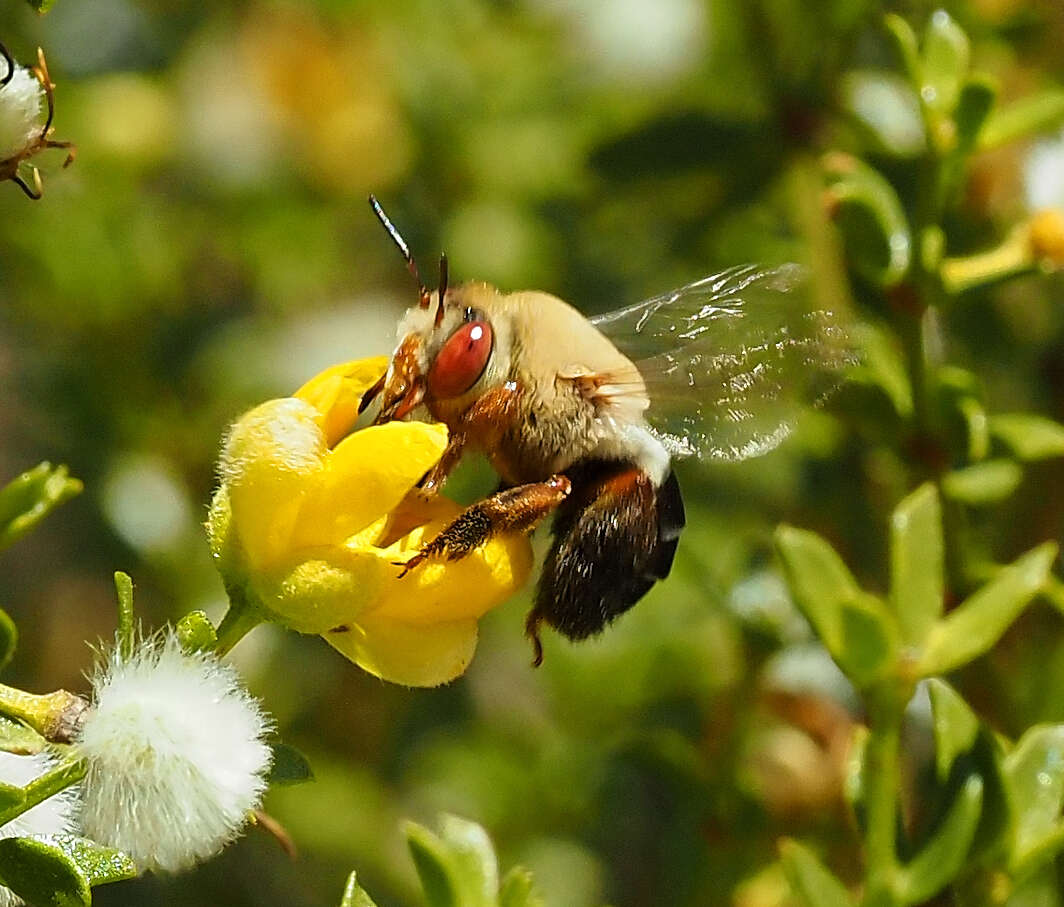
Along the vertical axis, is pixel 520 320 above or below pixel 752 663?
above

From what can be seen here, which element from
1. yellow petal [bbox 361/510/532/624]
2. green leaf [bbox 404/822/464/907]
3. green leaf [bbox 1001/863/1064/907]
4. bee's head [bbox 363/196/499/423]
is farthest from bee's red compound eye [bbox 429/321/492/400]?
green leaf [bbox 1001/863/1064/907]

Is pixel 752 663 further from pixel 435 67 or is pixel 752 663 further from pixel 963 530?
pixel 435 67

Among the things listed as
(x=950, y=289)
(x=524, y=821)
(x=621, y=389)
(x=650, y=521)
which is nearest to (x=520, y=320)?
(x=621, y=389)

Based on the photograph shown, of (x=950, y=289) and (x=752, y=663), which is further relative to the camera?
(x=752, y=663)

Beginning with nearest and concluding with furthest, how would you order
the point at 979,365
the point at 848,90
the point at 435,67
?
the point at 848,90 < the point at 979,365 < the point at 435,67

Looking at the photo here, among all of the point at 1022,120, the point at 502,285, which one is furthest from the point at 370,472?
the point at 502,285

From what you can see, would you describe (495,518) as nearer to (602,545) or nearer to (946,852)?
(602,545)

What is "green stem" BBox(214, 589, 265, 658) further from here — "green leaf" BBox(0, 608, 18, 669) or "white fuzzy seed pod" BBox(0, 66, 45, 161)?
"white fuzzy seed pod" BBox(0, 66, 45, 161)
